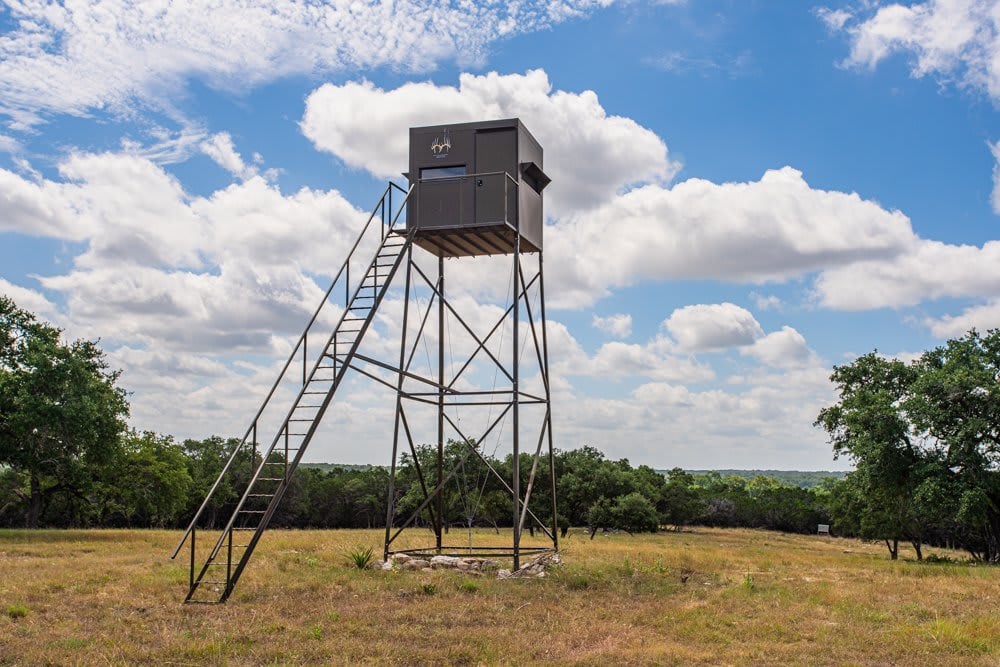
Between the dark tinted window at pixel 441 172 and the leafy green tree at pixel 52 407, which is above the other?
the dark tinted window at pixel 441 172

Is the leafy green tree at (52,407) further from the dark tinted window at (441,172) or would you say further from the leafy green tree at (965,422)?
the leafy green tree at (965,422)

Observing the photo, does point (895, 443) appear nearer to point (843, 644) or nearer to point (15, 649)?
point (843, 644)

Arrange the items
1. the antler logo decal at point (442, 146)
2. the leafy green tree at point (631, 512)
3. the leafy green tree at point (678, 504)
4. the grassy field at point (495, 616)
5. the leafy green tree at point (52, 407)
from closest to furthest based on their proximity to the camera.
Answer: the grassy field at point (495, 616) → the antler logo decal at point (442, 146) → the leafy green tree at point (52, 407) → the leafy green tree at point (631, 512) → the leafy green tree at point (678, 504)

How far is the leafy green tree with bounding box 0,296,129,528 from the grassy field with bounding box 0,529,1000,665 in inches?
417

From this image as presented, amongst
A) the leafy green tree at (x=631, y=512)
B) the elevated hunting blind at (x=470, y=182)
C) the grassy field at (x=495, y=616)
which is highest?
the elevated hunting blind at (x=470, y=182)

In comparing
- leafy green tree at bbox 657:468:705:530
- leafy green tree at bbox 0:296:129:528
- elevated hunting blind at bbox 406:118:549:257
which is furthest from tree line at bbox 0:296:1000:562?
leafy green tree at bbox 657:468:705:530

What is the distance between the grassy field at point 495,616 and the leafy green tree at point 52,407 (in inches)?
417

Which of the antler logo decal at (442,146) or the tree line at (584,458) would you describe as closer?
the antler logo decal at (442,146)

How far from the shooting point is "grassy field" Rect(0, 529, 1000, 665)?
13.4 meters

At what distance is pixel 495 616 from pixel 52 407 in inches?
966

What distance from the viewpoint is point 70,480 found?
128ft

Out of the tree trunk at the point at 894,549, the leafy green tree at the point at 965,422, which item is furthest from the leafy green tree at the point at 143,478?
the tree trunk at the point at 894,549

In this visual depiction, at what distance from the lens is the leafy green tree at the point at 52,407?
34.5 metres

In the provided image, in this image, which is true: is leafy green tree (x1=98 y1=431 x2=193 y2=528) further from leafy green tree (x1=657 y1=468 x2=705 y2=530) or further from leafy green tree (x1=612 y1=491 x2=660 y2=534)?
leafy green tree (x1=657 y1=468 x2=705 y2=530)
